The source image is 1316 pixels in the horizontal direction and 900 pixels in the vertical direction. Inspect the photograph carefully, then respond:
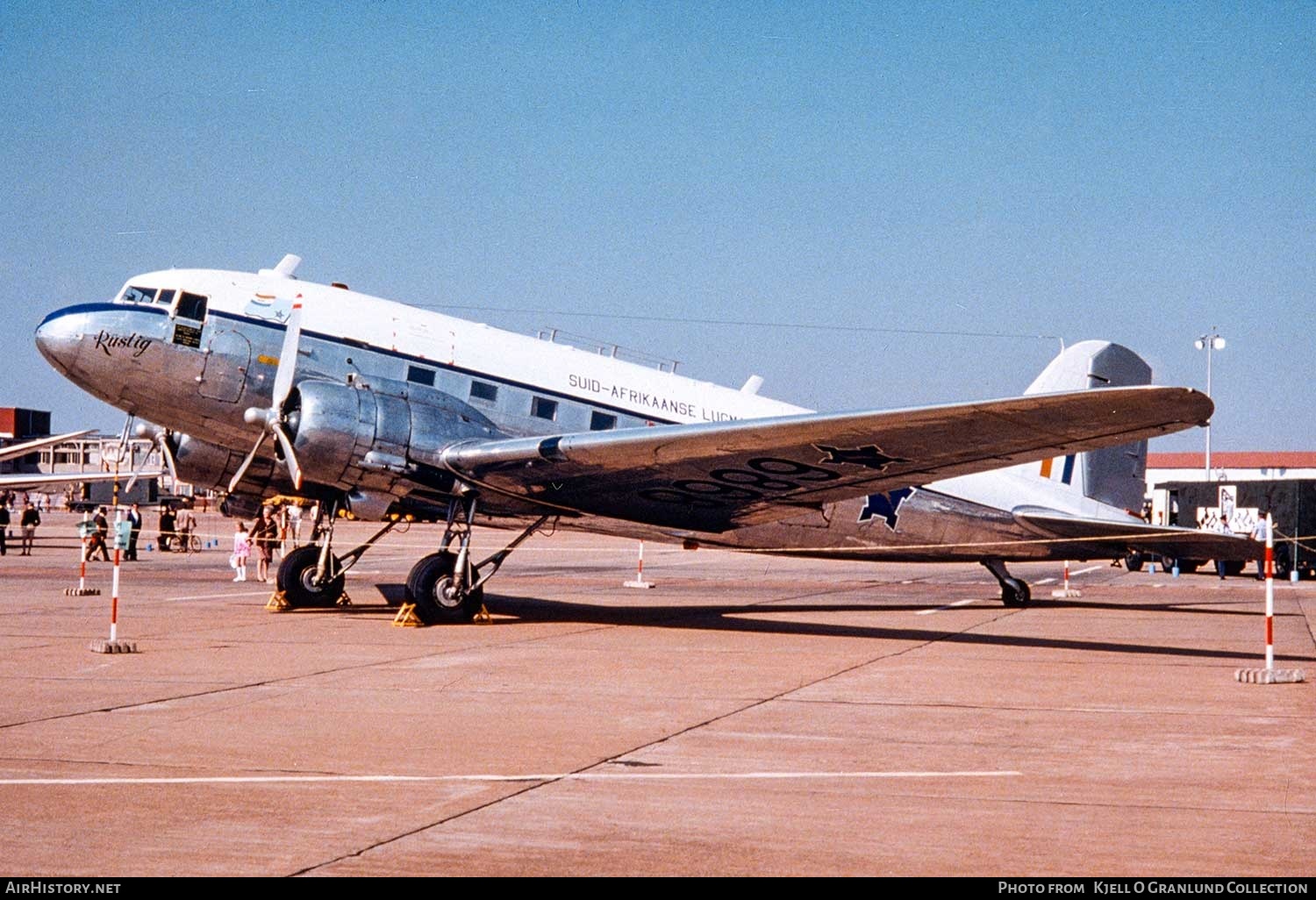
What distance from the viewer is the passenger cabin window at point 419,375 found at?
55.6 ft

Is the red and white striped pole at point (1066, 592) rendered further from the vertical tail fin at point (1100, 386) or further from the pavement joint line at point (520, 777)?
the pavement joint line at point (520, 777)

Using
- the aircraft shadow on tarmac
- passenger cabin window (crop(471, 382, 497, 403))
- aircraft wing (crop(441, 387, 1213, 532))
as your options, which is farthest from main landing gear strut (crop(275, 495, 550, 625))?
passenger cabin window (crop(471, 382, 497, 403))

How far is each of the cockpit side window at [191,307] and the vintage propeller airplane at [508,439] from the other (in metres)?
0.03

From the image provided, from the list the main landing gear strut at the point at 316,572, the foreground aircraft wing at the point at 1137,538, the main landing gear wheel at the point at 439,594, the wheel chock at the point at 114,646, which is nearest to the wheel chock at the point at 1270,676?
the foreground aircraft wing at the point at 1137,538

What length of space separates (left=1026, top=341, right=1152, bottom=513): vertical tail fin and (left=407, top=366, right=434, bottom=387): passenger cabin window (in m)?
10.2

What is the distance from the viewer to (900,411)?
12609 millimetres

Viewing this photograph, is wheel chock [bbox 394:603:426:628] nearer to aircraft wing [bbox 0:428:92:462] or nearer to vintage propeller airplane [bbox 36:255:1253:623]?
vintage propeller airplane [bbox 36:255:1253:623]

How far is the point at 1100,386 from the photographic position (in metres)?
21.2

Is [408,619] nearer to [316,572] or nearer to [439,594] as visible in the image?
[439,594]

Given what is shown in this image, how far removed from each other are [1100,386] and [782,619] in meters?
7.07

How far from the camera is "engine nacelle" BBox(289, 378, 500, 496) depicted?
1539cm

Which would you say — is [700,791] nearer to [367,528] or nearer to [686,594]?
[686,594]

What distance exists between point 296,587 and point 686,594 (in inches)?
349
